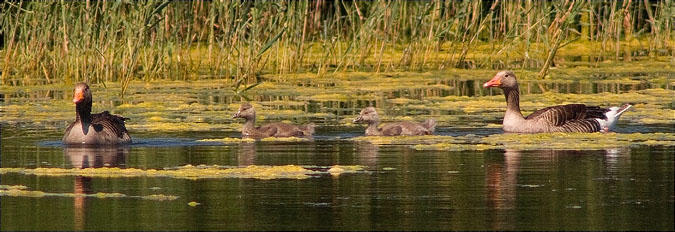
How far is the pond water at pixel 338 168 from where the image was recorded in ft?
31.9

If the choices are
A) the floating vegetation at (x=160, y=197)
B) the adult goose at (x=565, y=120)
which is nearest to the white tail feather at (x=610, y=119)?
the adult goose at (x=565, y=120)

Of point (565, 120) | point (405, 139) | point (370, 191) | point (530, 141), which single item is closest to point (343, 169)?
point (370, 191)

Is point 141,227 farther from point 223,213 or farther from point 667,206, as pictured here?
point 667,206

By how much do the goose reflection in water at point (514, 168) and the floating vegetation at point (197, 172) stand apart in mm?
1325

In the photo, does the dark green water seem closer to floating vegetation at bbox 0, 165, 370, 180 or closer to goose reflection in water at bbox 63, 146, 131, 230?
goose reflection in water at bbox 63, 146, 131, 230

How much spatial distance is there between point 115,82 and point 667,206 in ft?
45.8

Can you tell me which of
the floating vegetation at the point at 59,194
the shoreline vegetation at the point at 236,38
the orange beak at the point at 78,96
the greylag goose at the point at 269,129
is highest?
the shoreline vegetation at the point at 236,38

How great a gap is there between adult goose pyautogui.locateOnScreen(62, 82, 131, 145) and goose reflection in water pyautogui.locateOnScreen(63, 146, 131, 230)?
6.4 inches

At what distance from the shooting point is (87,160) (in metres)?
13.7

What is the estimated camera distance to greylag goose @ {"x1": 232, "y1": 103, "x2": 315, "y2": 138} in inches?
616

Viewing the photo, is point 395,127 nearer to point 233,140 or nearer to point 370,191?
point 233,140

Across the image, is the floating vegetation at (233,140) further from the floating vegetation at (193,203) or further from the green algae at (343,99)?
the floating vegetation at (193,203)

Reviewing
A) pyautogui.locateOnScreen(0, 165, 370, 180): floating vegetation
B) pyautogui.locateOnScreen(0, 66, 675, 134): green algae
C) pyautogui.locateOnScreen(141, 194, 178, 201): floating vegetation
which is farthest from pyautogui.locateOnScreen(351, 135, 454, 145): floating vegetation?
pyautogui.locateOnScreen(141, 194, 178, 201): floating vegetation

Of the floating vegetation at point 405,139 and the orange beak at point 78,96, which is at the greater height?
the orange beak at point 78,96
